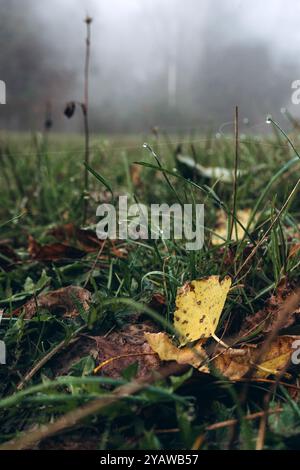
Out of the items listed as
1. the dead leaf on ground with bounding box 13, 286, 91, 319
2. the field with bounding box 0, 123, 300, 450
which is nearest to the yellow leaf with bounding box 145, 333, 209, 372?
the field with bounding box 0, 123, 300, 450

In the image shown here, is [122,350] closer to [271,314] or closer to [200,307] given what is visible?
[200,307]

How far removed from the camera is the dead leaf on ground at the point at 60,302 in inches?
43.3

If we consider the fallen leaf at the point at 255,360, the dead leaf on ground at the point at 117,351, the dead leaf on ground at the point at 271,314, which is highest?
the dead leaf on ground at the point at 271,314

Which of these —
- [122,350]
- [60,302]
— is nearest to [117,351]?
[122,350]

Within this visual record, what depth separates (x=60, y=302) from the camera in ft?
3.73

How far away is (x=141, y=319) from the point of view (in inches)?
42.0

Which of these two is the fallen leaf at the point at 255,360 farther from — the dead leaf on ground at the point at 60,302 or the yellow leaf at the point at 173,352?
the dead leaf on ground at the point at 60,302

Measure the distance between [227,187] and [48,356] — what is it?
1060 millimetres

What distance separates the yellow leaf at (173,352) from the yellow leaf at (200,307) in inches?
1.0

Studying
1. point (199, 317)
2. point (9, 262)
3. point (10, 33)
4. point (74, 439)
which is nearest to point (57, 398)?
point (74, 439)

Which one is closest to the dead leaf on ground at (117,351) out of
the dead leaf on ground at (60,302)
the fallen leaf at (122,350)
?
the fallen leaf at (122,350)

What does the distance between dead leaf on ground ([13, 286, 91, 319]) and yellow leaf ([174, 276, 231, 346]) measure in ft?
0.75

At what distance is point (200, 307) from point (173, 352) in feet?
0.37
